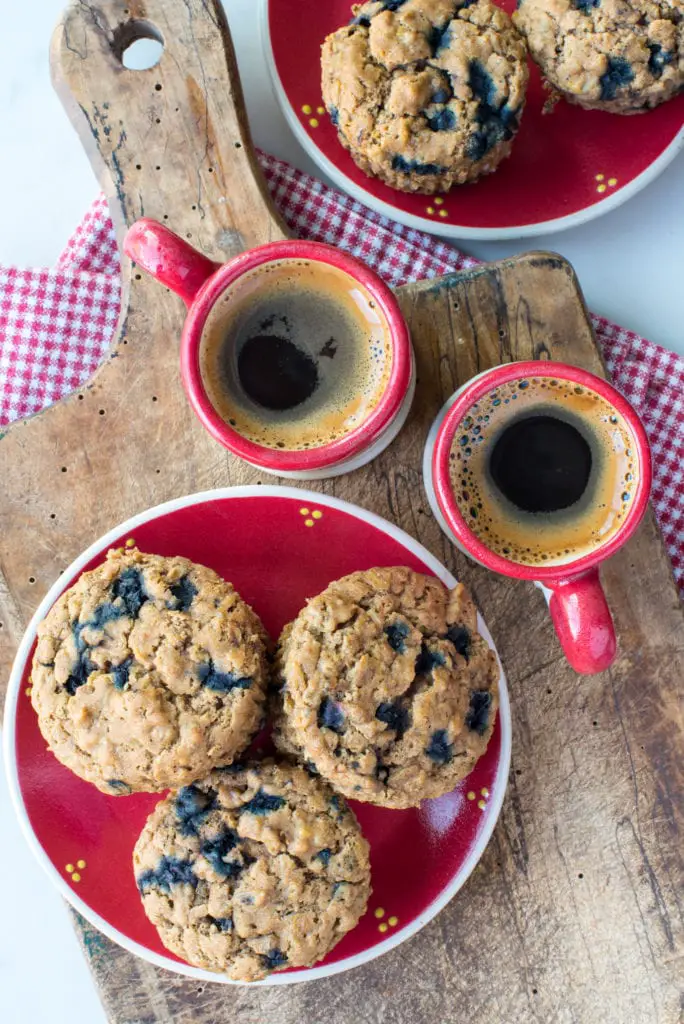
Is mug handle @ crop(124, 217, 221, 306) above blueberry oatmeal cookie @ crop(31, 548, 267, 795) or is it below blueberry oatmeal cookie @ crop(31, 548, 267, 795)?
above

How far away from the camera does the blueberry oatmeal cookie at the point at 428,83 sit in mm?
1759

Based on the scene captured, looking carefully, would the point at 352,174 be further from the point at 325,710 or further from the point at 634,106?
the point at 325,710

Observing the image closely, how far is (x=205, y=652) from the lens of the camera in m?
1.52

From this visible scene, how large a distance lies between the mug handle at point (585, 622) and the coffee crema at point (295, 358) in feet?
1.52

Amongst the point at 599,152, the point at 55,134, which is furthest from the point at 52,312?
the point at 599,152

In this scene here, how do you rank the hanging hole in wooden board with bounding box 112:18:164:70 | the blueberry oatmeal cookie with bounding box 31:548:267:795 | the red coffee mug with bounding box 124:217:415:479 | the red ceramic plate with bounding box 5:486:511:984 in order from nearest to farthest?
1. the blueberry oatmeal cookie with bounding box 31:548:267:795
2. the red coffee mug with bounding box 124:217:415:479
3. the red ceramic plate with bounding box 5:486:511:984
4. the hanging hole in wooden board with bounding box 112:18:164:70

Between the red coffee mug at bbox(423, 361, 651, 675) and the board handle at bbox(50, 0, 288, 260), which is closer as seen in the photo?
the red coffee mug at bbox(423, 361, 651, 675)

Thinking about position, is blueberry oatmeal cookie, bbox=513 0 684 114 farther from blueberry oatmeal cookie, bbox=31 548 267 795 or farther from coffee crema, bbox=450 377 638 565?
blueberry oatmeal cookie, bbox=31 548 267 795

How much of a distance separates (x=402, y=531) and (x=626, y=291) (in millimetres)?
802

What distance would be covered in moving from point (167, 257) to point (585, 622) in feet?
3.01

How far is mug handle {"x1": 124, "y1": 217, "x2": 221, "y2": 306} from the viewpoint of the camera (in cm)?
158

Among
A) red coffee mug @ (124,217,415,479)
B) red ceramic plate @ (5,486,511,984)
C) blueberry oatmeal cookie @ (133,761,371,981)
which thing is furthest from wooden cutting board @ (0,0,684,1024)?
blueberry oatmeal cookie @ (133,761,371,981)

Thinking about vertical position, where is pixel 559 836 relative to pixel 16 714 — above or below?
below

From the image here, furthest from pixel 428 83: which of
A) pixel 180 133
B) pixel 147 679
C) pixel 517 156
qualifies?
pixel 147 679
